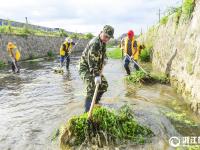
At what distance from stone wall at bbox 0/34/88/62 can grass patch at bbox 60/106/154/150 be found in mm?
19162

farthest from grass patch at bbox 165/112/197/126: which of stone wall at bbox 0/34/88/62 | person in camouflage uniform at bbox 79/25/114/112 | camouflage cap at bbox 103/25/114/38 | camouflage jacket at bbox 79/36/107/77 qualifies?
stone wall at bbox 0/34/88/62

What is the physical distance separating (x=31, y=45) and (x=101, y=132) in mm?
26052

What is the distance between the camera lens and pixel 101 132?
6.52 meters

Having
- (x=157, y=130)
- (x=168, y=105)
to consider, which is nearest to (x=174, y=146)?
(x=157, y=130)

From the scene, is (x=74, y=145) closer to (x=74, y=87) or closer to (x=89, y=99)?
(x=89, y=99)

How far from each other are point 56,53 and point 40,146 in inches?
1275

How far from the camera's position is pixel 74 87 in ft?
43.1

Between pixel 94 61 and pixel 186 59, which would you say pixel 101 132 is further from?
pixel 186 59

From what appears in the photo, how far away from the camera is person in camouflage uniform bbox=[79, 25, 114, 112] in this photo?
6992 mm

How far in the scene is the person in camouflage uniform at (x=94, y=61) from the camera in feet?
22.9

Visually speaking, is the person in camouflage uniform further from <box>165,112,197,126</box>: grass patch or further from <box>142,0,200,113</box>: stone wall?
<box>142,0,200,113</box>: stone wall

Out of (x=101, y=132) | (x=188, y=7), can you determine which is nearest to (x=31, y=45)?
(x=188, y=7)

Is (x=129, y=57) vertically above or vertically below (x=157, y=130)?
above

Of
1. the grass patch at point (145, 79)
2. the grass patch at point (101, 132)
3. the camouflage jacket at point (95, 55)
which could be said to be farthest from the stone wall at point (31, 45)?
the grass patch at point (101, 132)
